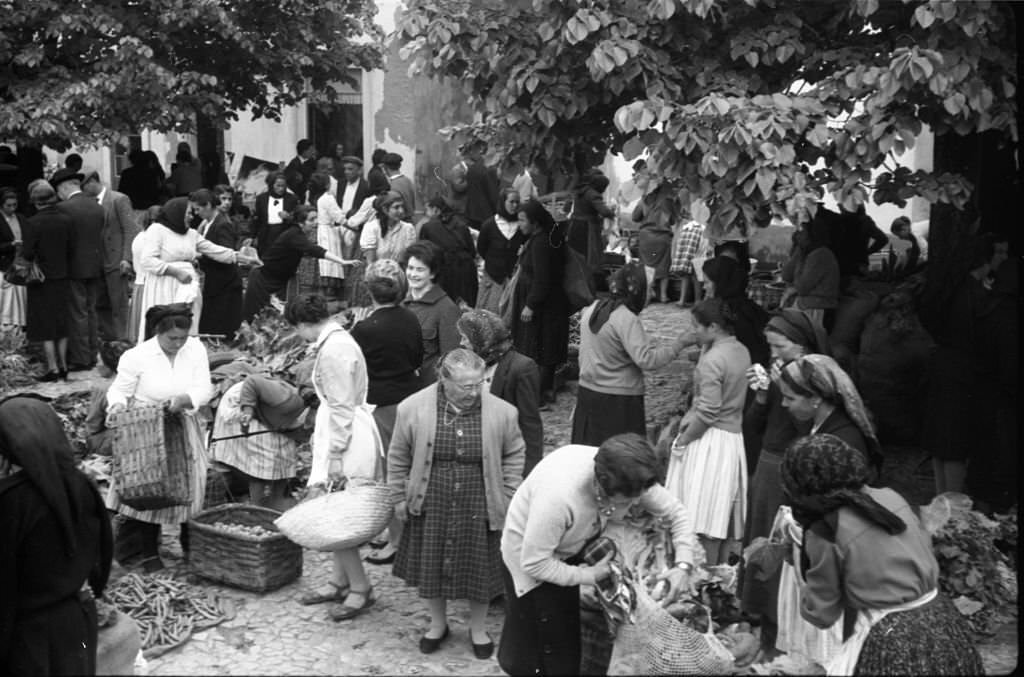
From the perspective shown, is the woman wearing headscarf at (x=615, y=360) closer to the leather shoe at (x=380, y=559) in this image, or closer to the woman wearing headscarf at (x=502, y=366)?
the woman wearing headscarf at (x=502, y=366)

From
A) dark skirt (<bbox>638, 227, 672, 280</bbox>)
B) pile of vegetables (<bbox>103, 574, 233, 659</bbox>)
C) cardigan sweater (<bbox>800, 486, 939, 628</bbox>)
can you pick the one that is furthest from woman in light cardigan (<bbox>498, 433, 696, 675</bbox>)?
dark skirt (<bbox>638, 227, 672, 280</bbox>)

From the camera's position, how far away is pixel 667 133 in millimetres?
8117

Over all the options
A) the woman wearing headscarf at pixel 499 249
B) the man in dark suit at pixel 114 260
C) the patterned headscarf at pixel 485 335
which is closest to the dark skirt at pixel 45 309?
the man in dark suit at pixel 114 260

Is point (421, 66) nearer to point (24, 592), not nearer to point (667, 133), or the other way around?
point (667, 133)

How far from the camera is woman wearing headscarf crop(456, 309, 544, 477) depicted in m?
7.35

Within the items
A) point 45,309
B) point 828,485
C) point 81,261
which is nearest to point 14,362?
point 45,309

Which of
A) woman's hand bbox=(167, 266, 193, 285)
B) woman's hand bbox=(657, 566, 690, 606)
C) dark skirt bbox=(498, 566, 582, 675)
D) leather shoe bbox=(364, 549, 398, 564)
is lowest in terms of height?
leather shoe bbox=(364, 549, 398, 564)

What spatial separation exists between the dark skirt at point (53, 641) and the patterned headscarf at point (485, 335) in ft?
9.56

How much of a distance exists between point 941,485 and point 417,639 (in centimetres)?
384

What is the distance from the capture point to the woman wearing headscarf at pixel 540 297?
35.9 feet

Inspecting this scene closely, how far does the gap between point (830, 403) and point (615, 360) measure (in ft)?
7.57

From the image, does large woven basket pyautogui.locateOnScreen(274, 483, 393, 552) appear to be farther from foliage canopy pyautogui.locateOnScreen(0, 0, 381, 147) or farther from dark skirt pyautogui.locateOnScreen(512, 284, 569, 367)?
foliage canopy pyautogui.locateOnScreen(0, 0, 381, 147)

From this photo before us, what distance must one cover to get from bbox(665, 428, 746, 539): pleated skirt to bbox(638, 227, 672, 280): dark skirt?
828cm

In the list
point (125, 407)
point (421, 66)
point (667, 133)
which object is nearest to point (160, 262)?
point (421, 66)
